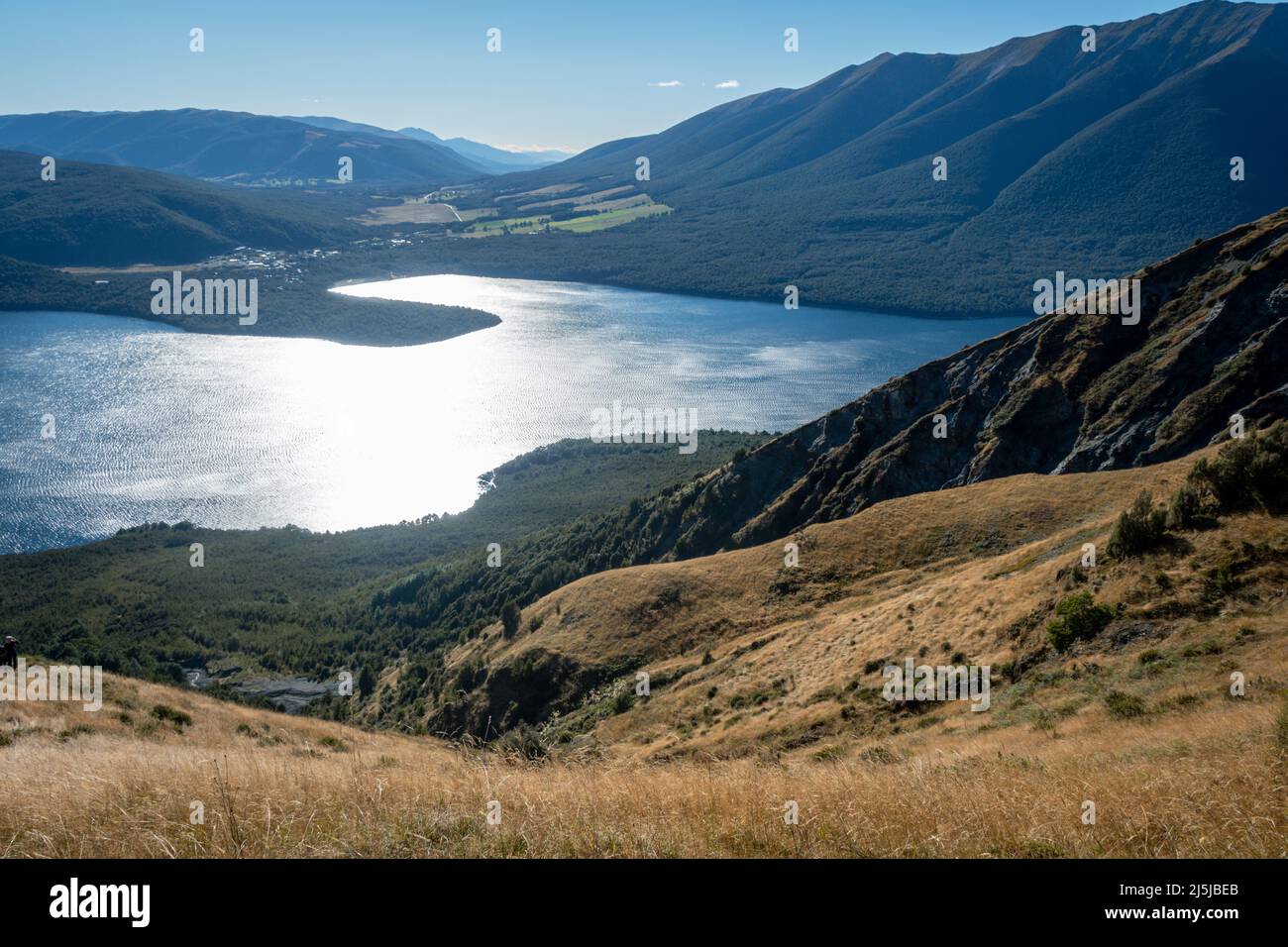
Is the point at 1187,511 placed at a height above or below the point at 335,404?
above

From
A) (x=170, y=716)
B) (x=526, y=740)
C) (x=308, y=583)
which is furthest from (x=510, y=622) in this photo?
(x=308, y=583)

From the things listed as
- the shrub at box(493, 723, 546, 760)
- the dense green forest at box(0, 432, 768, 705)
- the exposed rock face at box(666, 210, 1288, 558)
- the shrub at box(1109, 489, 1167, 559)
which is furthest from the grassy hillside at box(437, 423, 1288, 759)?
the dense green forest at box(0, 432, 768, 705)

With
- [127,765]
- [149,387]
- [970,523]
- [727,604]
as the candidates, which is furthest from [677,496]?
[149,387]

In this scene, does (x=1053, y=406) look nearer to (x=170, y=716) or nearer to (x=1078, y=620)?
(x=1078, y=620)

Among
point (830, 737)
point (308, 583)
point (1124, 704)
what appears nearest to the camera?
point (1124, 704)

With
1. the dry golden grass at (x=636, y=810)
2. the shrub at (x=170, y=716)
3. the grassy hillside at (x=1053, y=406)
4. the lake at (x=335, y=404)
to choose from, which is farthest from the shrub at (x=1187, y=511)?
the lake at (x=335, y=404)

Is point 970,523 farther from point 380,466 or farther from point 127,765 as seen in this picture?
point 380,466

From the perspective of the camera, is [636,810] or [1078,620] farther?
[1078,620]
